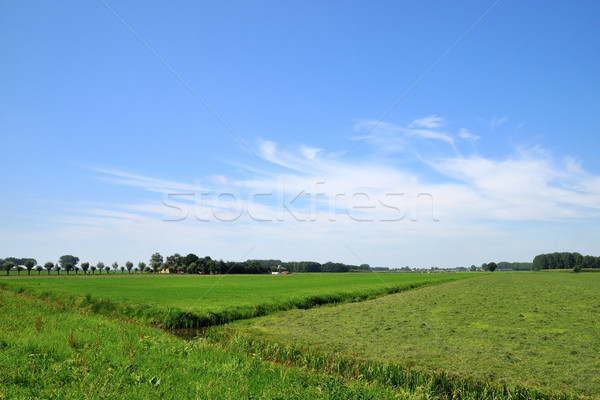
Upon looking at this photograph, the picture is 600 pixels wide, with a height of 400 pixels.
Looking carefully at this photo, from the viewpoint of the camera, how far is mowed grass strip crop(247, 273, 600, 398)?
955 cm

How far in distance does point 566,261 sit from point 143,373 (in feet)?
752

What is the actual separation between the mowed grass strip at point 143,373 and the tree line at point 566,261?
213650 mm

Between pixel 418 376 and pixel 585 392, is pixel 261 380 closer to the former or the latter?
pixel 418 376

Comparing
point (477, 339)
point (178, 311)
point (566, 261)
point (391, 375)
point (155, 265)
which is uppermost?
point (566, 261)

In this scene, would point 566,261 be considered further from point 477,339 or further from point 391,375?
point 391,375

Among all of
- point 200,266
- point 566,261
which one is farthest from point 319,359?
point 566,261

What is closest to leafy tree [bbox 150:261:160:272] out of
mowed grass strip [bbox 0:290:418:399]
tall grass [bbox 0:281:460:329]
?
tall grass [bbox 0:281:460:329]

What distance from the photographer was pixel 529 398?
815 cm

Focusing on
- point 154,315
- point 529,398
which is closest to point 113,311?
point 154,315

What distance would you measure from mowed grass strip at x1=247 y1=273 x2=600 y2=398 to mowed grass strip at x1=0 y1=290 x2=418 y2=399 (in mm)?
2918

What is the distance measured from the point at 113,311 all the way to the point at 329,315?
13.5 metres

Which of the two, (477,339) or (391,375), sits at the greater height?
(477,339)

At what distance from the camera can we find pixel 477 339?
1317cm

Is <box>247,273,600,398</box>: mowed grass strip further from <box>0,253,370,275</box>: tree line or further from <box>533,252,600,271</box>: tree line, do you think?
<box>533,252,600,271</box>: tree line
